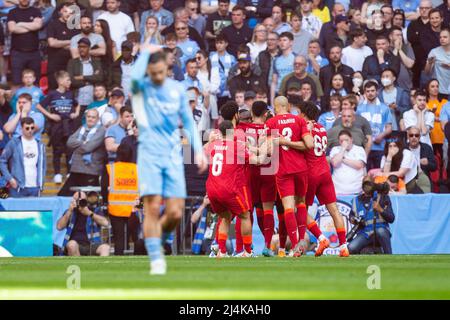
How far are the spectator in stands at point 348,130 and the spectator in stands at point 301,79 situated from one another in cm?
150

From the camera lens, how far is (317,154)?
66.0 ft

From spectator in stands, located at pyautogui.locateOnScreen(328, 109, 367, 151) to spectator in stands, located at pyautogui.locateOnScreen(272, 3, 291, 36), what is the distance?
371cm

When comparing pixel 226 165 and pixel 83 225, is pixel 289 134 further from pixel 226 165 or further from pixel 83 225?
pixel 83 225

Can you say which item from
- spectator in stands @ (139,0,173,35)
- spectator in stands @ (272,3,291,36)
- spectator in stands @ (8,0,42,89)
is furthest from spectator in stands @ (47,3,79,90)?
spectator in stands @ (272,3,291,36)

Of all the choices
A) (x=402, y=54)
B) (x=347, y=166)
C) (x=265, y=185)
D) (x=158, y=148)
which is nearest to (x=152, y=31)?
(x=402, y=54)

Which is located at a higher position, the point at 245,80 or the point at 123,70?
the point at 123,70

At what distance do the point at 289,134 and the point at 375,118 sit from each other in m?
7.00

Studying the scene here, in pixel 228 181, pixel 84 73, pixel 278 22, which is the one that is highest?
pixel 278 22

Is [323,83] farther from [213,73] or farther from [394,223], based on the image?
[394,223]

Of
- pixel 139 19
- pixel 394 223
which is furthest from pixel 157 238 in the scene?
pixel 139 19

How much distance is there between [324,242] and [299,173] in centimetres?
126

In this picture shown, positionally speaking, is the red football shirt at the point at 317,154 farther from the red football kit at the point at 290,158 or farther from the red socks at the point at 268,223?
the red socks at the point at 268,223

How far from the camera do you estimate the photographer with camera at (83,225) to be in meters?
23.1

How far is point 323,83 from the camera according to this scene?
27281mm
